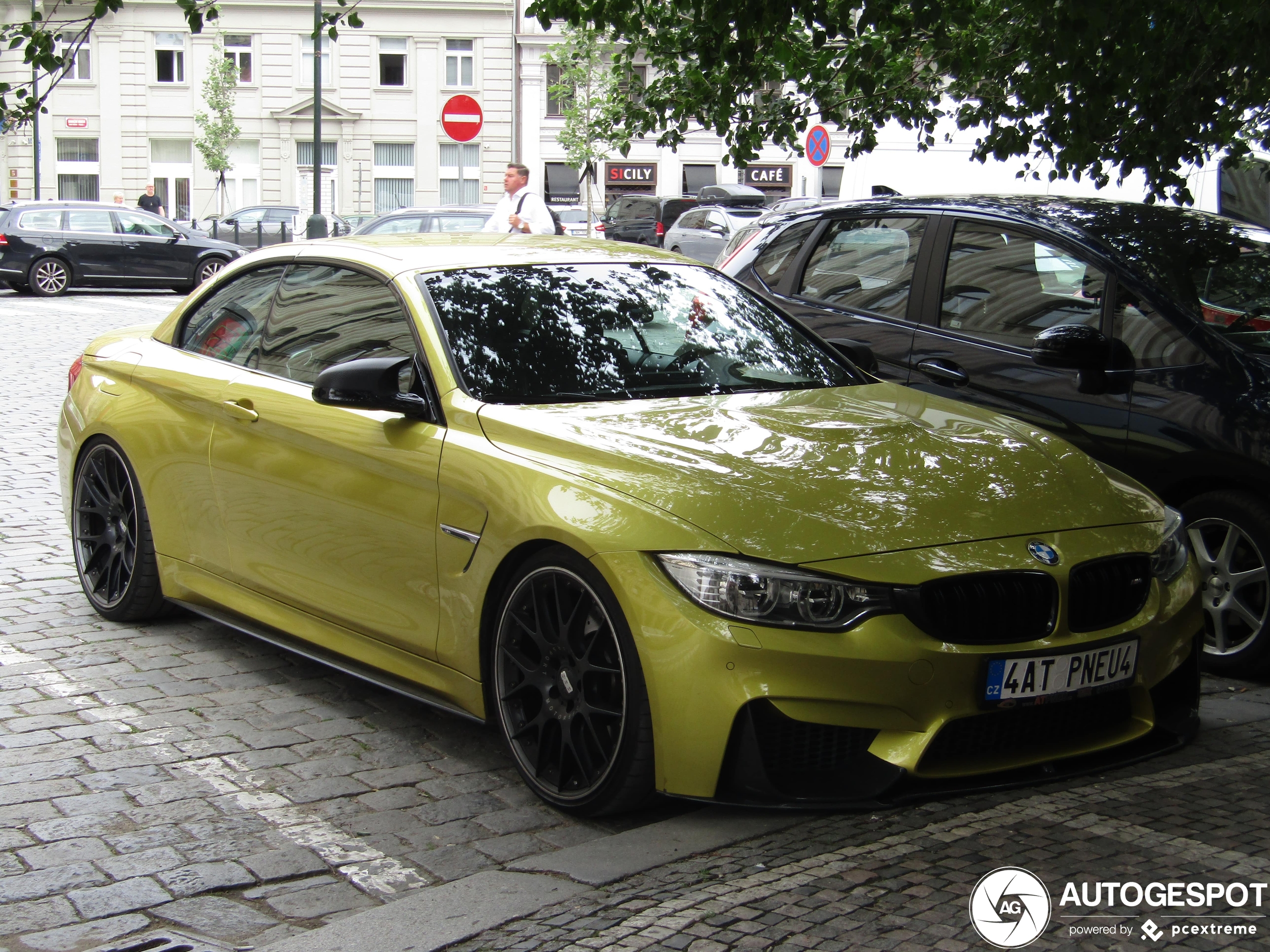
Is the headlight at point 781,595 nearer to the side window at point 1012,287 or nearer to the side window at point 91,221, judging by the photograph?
the side window at point 1012,287

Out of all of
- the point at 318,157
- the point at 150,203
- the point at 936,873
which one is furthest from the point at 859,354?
the point at 150,203

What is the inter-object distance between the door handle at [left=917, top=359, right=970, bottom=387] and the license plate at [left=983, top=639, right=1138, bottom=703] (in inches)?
95.9

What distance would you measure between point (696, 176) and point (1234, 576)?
176 feet

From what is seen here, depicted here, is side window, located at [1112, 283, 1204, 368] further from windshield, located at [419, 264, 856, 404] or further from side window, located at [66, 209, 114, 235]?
side window, located at [66, 209, 114, 235]

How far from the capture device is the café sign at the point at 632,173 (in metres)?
57.4

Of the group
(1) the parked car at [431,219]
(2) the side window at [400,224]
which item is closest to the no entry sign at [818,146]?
(1) the parked car at [431,219]

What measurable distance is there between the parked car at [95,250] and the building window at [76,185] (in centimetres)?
3100

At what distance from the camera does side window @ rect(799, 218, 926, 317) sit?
22.1 feet

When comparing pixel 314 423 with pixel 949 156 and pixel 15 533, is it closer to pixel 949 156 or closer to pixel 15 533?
pixel 15 533

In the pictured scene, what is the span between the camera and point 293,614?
16.4ft

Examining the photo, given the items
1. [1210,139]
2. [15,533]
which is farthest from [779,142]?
[15,533]

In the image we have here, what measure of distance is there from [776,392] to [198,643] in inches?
100

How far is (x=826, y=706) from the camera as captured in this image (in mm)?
3607

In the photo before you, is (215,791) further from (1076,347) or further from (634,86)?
(634,86)
